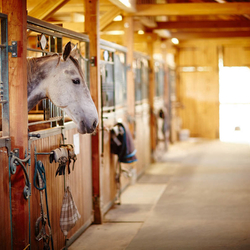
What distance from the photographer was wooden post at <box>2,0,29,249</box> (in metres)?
2.85

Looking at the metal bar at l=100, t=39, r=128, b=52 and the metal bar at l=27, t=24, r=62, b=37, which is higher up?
the metal bar at l=100, t=39, r=128, b=52

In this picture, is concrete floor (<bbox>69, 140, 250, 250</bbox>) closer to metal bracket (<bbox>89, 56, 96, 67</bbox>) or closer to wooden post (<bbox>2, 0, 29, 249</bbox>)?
wooden post (<bbox>2, 0, 29, 249</bbox>)

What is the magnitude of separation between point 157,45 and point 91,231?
23.8 feet

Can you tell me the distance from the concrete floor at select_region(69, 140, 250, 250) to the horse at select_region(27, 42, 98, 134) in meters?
1.36

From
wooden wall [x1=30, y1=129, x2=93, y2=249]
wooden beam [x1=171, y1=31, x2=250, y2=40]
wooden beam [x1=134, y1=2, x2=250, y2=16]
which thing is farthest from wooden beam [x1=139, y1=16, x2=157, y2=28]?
wooden wall [x1=30, y1=129, x2=93, y2=249]

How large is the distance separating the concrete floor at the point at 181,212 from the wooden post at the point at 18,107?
1.21 metres

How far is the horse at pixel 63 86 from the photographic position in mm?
3295

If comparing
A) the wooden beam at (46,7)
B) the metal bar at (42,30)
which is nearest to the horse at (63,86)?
the metal bar at (42,30)

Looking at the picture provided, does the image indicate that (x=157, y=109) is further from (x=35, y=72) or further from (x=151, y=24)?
(x=35, y=72)

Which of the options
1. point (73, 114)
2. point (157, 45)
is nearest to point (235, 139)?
point (157, 45)

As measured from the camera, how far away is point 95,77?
4.68 metres

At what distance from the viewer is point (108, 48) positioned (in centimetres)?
536

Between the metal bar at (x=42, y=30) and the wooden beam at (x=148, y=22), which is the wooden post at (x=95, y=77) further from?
the wooden beam at (x=148, y=22)

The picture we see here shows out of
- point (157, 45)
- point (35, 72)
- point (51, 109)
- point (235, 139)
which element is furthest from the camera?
point (235, 139)
